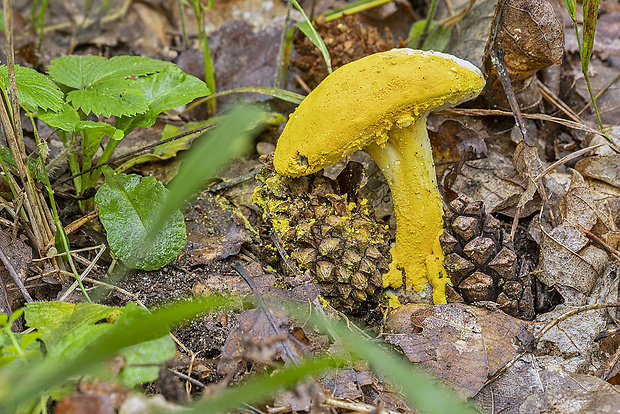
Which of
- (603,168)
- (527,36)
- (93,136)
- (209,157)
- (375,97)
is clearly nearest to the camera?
(209,157)

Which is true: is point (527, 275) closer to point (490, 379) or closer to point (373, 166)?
point (490, 379)

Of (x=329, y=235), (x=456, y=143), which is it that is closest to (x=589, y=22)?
(x=456, y=143)

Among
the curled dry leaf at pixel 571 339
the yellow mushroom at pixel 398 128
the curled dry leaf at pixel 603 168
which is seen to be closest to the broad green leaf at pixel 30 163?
the yellow mushroom at pixel 398 128

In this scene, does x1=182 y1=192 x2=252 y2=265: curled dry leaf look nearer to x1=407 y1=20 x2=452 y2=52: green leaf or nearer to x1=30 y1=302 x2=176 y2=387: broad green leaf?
x1=30 y1=302 x2=176 y2=387: broad green leaf

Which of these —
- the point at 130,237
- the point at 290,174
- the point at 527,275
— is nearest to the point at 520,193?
the point at 527,275

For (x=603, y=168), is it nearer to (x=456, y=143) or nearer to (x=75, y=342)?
(x=456, y=143)

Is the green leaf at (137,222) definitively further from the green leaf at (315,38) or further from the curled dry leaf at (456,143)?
the curled dry leaf at (456,143)

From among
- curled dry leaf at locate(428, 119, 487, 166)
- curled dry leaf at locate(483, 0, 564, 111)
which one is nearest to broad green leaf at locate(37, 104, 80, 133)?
curled dry leaf at locate(428, 119, 487, 166)
